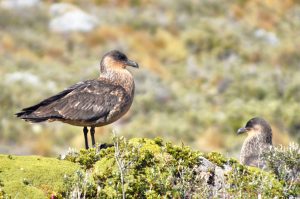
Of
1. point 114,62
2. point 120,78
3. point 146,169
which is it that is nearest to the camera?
point 146,169

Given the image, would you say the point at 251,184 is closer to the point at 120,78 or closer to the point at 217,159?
the point at 217,159

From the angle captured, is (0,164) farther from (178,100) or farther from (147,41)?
(147,41)

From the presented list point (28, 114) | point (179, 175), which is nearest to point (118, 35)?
point (28, 114)

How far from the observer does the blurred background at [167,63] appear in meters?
21.7

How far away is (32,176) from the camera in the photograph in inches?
255

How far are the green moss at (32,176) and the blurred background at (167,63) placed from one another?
11.9m

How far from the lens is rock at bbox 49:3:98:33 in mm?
34531

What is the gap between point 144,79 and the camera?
2878cm

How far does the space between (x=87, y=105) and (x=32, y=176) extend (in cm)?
294

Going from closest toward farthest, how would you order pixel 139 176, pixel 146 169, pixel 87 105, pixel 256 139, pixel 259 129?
pixel 139 176, pixel 146 169, pixel 87 105, pixel 256 139, pixel 259 129

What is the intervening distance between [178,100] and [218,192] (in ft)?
66.3

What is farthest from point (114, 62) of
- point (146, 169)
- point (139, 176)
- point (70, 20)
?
point (70, 20)

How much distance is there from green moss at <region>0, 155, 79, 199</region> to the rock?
1100 inches

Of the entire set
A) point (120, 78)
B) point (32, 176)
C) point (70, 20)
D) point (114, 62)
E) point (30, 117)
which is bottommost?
point (32, 176)
